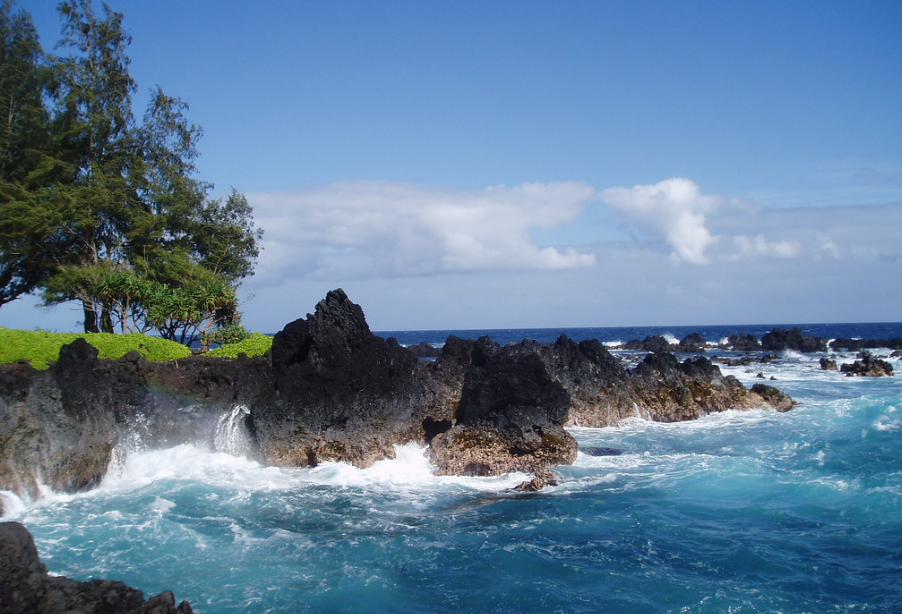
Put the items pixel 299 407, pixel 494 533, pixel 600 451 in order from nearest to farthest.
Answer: pixel 494 533, pixel 299 407, pixel 600 451

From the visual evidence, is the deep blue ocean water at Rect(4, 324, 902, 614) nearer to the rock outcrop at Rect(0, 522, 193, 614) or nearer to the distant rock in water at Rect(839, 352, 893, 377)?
the rock outcrop at Rect(0, 522, 193, 614)

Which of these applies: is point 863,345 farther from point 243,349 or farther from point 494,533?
point 494,533

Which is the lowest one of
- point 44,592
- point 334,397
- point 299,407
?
point 44,592

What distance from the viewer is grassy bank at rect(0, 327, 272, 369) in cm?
2264

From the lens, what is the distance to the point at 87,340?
24.6 metres

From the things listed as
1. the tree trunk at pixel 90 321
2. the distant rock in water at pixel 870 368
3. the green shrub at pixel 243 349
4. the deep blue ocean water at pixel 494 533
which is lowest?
the deep blue ocean water at pixel 494 533

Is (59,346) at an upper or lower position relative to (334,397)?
upper

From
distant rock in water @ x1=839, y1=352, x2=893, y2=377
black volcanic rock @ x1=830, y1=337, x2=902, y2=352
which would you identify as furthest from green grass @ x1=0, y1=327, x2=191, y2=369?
black volcanic rock @ x1=830, y1=337, x2=902, y2=352

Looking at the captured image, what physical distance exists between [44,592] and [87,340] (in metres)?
19.5

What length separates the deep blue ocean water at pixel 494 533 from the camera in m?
11.5

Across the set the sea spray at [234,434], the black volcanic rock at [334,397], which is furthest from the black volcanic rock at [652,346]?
the sea spray at [234,434]

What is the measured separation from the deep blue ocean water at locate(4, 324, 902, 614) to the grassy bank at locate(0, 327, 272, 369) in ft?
19.1

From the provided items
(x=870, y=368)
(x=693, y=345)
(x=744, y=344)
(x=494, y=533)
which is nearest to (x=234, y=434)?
(x=494, y=533)

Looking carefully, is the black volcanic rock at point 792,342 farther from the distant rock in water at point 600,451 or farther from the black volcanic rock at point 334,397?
the black volcanic rock at point 334,397
